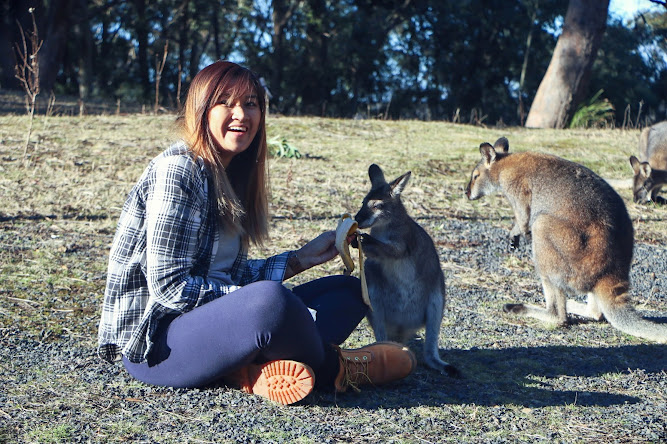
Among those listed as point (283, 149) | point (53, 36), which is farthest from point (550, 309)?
point (53, 36)

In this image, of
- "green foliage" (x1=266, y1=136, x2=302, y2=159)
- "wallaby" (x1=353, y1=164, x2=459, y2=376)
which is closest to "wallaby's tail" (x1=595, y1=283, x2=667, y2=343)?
"wallaby" (x1=353, y1=164, x2=459, y2=376)

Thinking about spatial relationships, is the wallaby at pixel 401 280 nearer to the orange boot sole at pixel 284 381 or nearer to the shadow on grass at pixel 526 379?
the shadow on grass at pixel 526 379

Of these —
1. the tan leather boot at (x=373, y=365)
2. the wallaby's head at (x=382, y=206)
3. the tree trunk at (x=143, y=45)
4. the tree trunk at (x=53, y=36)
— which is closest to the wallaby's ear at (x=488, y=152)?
the wallaby's head at (x=382, y=206)

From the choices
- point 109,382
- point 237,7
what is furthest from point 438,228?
point 237,7

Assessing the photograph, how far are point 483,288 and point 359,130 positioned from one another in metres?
5.69

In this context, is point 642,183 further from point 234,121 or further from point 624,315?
→ point 234,121

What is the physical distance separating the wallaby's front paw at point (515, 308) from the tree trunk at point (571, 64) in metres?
9.33

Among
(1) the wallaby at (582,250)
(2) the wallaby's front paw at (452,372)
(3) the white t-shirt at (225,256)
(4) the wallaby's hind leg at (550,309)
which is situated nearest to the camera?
(3) the white t-shirt at (225,256)

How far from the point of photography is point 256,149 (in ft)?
11.3

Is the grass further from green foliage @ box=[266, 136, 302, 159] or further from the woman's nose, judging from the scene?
the woman's nose

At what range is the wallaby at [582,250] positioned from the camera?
15.2 ft

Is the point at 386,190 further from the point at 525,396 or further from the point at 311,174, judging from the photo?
the point at 311,174

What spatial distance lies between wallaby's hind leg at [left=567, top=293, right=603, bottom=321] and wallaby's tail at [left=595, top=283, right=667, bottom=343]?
16cm

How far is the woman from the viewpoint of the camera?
9.78 ft
